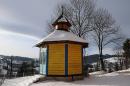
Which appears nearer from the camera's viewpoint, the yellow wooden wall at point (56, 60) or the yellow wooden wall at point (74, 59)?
the yellow wooden wall at point (56, 60)

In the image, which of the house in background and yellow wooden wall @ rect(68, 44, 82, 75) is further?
yellow wooden wall @ rect(68, 44, 82, 75)

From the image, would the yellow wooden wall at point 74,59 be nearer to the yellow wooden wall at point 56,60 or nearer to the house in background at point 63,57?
the house in background at point 63,57

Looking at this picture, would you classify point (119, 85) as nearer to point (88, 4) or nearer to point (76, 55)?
point (76, 55)

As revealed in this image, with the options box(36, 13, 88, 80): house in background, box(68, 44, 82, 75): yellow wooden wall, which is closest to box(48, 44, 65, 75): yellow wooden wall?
box(36, 13, 88, 80): house in background

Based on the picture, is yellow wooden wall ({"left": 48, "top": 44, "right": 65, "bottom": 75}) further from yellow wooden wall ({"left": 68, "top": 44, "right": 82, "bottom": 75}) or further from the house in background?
yellow wooden wall ({"left": 68, "top": 44, "right": 82, "bottom": 75})

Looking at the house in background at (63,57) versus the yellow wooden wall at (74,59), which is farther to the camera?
the yellow wooden wall at (74,59)

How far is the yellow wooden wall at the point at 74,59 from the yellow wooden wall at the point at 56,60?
63 cm

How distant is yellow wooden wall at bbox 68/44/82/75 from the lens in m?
19.8

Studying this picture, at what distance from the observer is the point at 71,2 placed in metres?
34.7

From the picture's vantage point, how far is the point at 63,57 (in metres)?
19.6

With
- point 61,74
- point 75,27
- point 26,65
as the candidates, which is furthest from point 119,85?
point 26,65

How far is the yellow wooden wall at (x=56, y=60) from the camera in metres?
19.6

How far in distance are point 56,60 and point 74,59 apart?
5.47 ft

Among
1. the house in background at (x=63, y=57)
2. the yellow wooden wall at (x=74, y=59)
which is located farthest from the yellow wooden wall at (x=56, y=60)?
the yellow wooden wall at (x=74, y=59)
